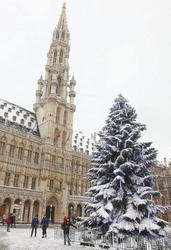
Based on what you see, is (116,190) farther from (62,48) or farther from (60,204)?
(62,48)

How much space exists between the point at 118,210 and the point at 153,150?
5107 mm

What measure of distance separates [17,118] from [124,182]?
40.3 meters

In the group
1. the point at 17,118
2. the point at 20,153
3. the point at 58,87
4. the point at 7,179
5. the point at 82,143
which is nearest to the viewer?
the point at 7,179

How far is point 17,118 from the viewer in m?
50.8

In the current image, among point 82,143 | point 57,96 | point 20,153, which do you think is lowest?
point 20,153

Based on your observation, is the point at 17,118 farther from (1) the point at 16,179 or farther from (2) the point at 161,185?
(2) the point at 161,185

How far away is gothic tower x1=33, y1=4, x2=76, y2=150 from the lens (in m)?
53.0

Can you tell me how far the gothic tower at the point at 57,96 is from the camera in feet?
174

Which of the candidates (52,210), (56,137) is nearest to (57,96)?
(56,137)

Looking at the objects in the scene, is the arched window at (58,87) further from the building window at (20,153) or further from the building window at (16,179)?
the building window at (16,179)

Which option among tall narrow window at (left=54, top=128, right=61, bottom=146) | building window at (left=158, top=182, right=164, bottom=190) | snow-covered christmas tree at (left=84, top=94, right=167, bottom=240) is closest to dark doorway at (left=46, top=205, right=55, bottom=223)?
tall narrow window at (left=54, top=128, right=61, bottom=146)

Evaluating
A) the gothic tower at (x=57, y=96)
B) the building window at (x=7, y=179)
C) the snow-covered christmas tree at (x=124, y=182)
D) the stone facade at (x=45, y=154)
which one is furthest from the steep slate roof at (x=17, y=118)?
the snow-covered christmas tree at (x=124, y=182)

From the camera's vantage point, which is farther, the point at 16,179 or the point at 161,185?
the point at 161,185

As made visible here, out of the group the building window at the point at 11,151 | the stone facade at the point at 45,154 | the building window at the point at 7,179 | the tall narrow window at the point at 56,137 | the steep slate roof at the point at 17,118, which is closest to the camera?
the building window at the point at 7,179
